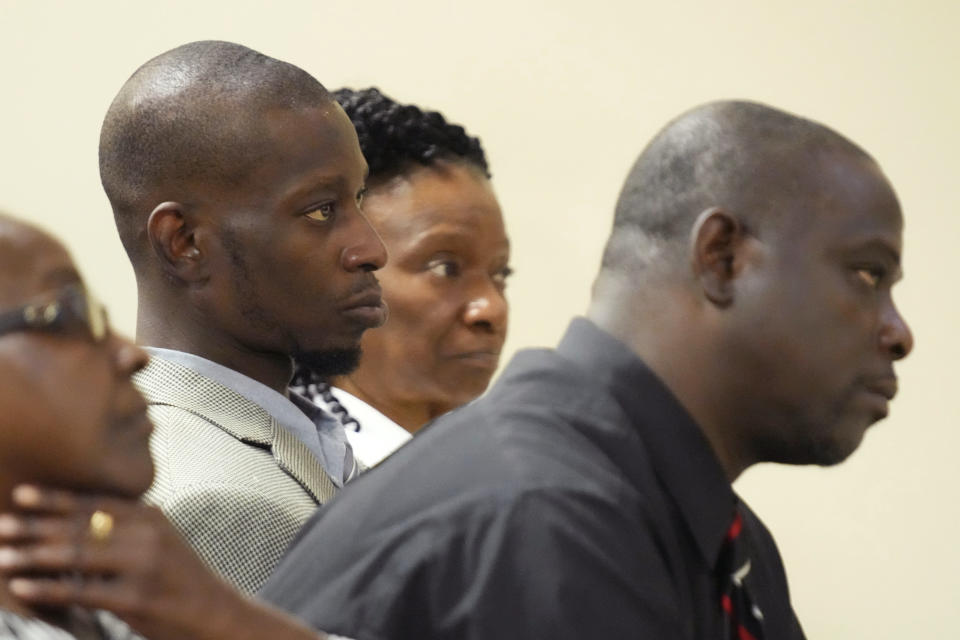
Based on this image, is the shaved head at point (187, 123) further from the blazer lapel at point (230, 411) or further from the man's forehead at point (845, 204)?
the man's forehead at point (845, 204)

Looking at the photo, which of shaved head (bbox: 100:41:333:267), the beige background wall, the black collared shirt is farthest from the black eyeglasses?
the beige background wall

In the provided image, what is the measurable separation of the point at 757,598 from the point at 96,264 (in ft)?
5.31

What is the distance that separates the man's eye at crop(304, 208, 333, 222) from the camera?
165cm

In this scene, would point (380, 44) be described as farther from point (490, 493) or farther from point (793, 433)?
point (490, 493)

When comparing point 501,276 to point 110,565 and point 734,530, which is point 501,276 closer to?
point 734,530

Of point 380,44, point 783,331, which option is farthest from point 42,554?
point 380,44

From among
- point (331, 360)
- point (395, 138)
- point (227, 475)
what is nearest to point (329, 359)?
point (331, 360)

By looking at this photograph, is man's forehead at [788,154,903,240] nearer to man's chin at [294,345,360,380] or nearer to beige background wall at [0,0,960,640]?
man's chin at [294,345,360,380]

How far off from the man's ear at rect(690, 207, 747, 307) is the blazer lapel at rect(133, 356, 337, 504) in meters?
0.45

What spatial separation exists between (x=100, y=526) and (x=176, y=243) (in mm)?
762

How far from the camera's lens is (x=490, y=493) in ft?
3.58

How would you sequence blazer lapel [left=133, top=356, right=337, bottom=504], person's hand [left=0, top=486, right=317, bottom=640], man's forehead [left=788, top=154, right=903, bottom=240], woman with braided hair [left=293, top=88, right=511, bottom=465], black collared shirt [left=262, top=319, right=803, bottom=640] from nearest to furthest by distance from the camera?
person's hand [left=0, top=486, right=317, bottom=640]
black collared shirt [left=262, top=319, right=803, bottom=640]
man's forehead [left=788, top=154, right=903, bottom=240]
blazer lapel [left=133, top=356, right=337, bottom=504]
woman with braided hair [left=293, top=88, right=511, bottom=465]

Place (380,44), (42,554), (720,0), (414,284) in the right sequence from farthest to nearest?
(720,0), (380,44), (414,284), (42,554)

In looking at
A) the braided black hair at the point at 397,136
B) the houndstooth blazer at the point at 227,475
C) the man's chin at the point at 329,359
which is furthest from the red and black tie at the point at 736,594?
the braided black hair at the point at 397,136
